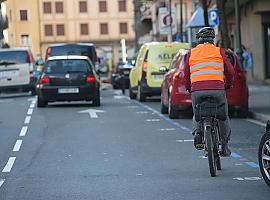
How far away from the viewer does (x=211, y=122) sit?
9.98 meters

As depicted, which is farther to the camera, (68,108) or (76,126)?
(68,108)

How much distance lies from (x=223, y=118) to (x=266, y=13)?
2564 centimetres

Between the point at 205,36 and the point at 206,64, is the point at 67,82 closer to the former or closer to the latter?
the point at 205,36

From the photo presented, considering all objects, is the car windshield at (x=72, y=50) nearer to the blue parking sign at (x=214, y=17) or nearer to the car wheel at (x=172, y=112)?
the blue parking sign at (x=214, y=17)

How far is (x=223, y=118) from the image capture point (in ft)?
33.0

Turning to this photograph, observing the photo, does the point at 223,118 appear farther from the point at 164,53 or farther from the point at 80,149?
the point at 164,53

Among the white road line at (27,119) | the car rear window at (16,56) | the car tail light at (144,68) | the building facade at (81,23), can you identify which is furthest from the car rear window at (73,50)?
the building facade at (81,23)

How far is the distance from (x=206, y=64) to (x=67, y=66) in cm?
1384

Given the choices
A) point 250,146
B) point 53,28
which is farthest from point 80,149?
point 53,28

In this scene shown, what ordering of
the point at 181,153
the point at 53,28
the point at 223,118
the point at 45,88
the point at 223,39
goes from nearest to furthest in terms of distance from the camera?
the point at 223,118 → the point at 181,153 → the point at 45,88 → the point at 223,39 → the point at 53,28

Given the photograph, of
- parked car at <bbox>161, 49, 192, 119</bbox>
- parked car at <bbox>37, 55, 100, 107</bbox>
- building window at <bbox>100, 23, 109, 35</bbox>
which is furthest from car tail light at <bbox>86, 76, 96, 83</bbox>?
building window at <bbox>100, 23, 109, 35</bbox>

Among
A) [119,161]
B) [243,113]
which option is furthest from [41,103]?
[119,161]

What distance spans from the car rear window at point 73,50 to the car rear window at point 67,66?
10.3 meters

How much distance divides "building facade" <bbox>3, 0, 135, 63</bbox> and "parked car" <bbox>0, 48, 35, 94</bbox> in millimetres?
68437
